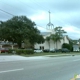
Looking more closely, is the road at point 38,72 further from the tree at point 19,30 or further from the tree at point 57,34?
the tree at point 57,34

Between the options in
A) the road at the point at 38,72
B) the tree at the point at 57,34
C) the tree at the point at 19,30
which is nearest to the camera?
the road at the point at 38,72

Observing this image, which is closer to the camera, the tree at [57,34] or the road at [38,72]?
the road at [38,72]

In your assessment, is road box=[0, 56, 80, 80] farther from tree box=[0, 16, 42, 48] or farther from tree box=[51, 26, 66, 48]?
tree box=[51, 26, 66, 48]

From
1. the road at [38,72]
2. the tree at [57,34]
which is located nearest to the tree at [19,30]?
the tree at [57,34]

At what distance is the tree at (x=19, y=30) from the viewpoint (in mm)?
67194

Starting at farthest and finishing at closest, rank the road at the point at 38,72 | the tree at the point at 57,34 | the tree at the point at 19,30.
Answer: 1. the tree at the point at 57,34
2. the tree at the point at 19,30
3. the road at the point at 38,72

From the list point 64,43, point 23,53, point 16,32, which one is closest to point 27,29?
point 16,32

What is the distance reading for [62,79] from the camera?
1120 cm

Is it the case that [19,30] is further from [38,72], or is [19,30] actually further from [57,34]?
[38,72]

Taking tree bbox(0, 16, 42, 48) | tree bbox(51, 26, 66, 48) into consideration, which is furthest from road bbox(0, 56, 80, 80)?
tree bbox(51, 26, 66, 48)

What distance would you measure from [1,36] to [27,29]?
8533 millimetres

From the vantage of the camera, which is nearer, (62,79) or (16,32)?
(62,79)

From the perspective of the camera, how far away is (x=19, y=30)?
68.3 m

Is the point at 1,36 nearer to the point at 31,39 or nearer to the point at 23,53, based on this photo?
the point at 31,39
